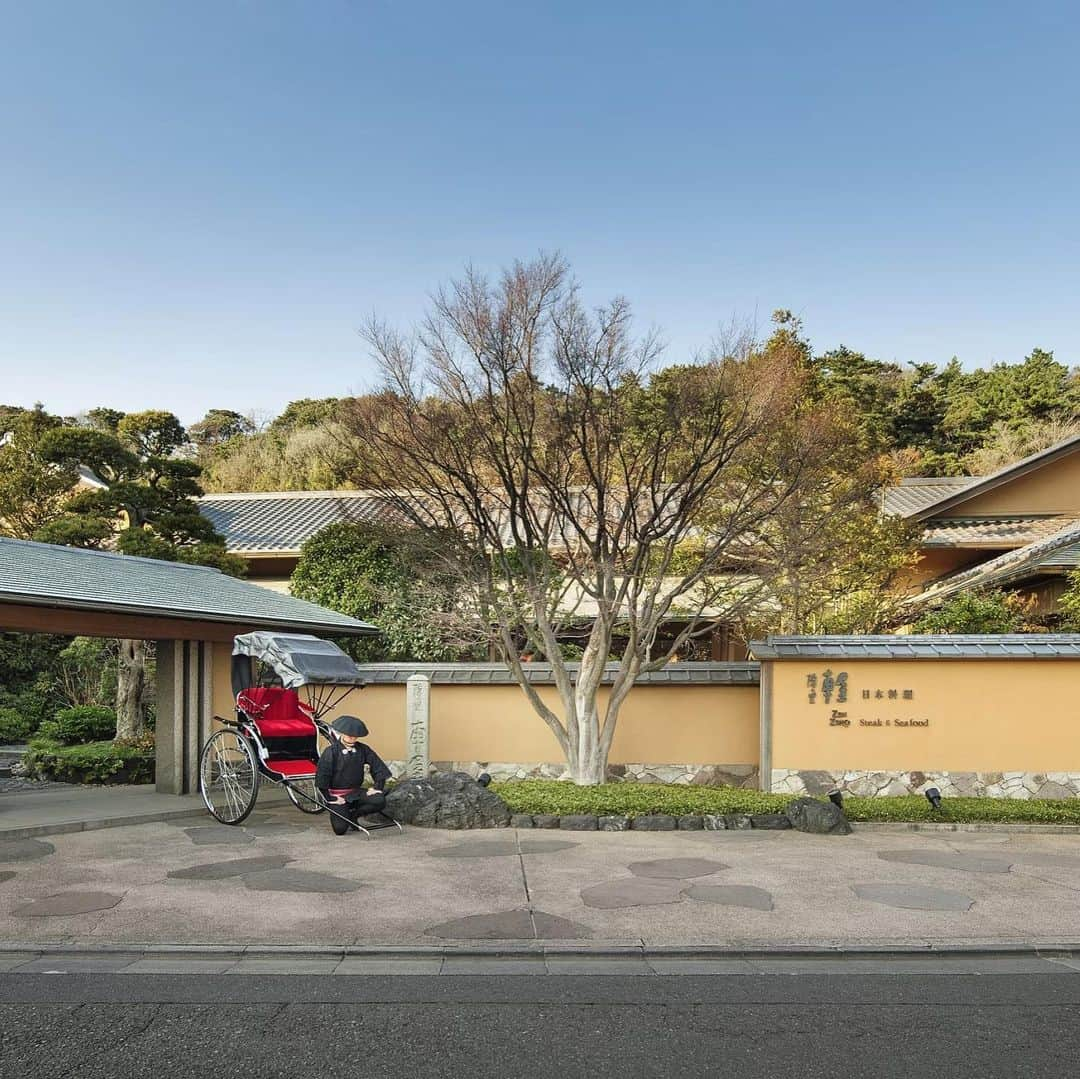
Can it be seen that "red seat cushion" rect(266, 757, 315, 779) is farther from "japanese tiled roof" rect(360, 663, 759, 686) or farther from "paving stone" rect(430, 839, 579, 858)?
"japanese tiled roof" rect(360, 663, 759, 686)

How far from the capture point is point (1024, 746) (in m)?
14.1

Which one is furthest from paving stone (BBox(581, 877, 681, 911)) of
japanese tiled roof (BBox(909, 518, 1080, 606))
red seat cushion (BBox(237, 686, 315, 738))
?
japanese tiled roof (BBox(909, 518, 1080, 606))

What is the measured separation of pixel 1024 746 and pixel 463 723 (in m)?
8.03

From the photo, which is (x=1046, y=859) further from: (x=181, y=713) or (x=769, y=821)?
(x=181, y=713)

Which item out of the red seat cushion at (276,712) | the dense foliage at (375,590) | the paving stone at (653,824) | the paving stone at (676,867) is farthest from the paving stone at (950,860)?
the dense foliage at (375,590)

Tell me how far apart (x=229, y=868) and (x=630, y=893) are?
3.85 m

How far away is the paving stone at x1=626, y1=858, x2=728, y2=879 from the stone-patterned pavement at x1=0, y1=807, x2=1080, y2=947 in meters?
0.04

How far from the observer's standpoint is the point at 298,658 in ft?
42.2

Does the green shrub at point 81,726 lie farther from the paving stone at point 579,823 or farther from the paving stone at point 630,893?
the paving stone at point 630,893

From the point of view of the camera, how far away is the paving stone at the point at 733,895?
8641 millimetres

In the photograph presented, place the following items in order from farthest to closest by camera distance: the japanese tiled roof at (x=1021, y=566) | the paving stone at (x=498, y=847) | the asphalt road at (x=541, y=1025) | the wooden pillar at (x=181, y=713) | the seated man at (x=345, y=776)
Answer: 1. the japanese tiled roof at (x=1021, y=566)
2. the wooden pillar at (x=181, y=713)
3. the seated man at (x=345, y=776)
4. the paving stone at (x=498, y=847)
5. the asphalt road at (x=541, y=1025)

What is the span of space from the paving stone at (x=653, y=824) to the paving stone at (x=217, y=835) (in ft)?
14.3

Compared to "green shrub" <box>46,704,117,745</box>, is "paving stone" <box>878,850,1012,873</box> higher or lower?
higher

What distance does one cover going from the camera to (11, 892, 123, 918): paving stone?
27.0 feet
